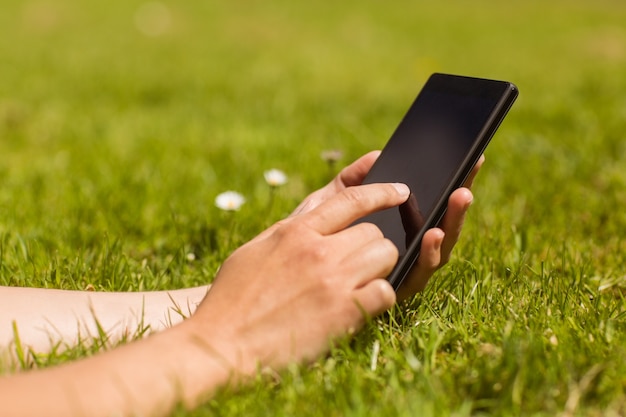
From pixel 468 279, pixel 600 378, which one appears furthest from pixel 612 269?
pixel 600 378

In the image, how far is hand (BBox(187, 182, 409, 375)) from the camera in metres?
1.54

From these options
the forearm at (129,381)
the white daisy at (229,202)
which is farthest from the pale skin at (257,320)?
the white daisy at (229,202)

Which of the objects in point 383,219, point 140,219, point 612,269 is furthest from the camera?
point 140,219

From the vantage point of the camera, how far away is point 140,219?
9.48 feet

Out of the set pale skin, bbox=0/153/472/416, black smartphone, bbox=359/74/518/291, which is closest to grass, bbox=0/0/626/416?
pale skin, bbox=0/153/472/416

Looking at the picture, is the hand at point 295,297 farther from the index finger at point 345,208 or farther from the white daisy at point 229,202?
the white daisy at point 229,202

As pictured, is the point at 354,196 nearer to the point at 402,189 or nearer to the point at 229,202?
the point at 402,189

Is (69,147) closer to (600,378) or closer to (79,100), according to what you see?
(79,100)

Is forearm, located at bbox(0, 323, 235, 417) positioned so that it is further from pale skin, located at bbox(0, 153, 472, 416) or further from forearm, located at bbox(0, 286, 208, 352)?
forearm, located at bbox(0, 286, 208, 352)

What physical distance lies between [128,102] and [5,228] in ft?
9.63

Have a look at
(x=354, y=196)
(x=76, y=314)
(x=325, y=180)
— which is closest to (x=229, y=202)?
(x=325, y=180)

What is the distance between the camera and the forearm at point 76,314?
170 centimetres

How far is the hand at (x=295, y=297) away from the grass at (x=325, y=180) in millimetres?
64

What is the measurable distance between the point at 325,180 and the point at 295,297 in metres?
1.83
